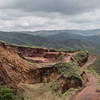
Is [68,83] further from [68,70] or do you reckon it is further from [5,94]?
[5,94]

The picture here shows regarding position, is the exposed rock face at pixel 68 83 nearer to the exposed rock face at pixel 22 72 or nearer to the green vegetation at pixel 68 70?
the exposed rock face at pixel 22 72

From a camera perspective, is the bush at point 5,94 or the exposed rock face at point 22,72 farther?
the exposed rock face at point 22,72

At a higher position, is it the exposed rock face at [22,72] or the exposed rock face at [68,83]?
the exposed rock face at [22,72]

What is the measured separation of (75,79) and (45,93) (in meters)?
7.05

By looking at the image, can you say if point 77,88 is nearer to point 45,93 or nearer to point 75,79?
point 75,79

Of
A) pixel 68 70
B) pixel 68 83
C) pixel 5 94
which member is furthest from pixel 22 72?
pixel 68 70

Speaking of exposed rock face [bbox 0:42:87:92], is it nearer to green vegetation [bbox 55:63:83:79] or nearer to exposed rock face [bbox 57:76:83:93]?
exposed rock face [bbox 57:76:83:93]

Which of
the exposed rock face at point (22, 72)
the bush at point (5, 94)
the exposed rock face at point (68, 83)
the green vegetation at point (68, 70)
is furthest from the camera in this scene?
the green vegetation at point (68, 70)

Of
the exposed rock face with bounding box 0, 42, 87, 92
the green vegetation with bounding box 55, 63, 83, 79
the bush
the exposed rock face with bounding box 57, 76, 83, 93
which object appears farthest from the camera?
the green vegetation with bounding box 55, 63, 83, 79

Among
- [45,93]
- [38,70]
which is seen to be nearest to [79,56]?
[38,70]

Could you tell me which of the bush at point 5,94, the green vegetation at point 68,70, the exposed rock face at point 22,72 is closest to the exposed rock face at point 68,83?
the exposed rock face at point 22,72

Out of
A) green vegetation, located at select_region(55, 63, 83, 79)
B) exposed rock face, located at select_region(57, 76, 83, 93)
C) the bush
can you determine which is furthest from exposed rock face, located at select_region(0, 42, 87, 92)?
the bush

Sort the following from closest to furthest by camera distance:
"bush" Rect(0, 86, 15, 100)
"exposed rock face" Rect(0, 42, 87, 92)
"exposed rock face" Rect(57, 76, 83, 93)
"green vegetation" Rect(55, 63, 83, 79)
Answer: "bush" Rect(0, 86, 15, 100), "exposed rock face" Rect(0, 42, 87, 92), "exposed rock face" Rect(57, 76, 83, 93), "green vegetation" Rect(55, 63, 83, 79)

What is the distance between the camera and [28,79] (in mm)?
35000
